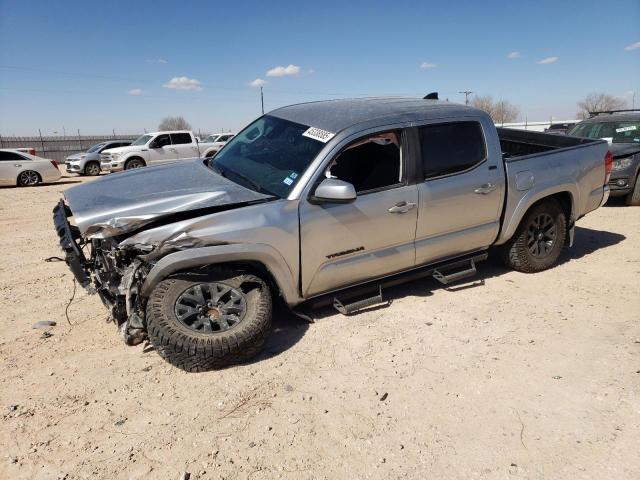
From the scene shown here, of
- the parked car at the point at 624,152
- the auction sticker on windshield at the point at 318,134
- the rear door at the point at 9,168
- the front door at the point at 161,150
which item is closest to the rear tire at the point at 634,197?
the parked car at the point at 624,152

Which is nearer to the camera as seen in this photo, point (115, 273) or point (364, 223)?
point (115, 273)

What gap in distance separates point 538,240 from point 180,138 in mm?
16528

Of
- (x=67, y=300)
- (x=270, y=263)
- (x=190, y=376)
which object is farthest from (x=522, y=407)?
(x=67, y=300)

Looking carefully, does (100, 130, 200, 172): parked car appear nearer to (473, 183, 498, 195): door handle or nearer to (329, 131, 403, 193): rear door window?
(329, 131, 403, 193): rear door window

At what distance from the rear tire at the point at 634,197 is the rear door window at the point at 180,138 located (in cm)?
1560

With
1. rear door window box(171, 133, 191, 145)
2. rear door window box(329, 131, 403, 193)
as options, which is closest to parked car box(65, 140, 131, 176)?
rear door window box(171, 133, 191, 145)

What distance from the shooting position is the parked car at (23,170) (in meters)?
14.7

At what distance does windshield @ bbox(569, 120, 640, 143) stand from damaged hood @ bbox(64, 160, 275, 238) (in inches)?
322

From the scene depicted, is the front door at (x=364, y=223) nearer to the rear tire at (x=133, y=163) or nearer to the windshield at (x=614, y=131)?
the windshield at (x=614, y=131)

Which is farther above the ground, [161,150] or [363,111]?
[363,111]

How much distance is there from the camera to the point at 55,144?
135 ft

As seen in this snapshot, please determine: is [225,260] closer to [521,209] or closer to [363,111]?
[363,111]

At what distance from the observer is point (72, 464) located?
8.05 ft

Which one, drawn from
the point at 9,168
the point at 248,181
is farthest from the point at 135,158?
the point at 248,181
